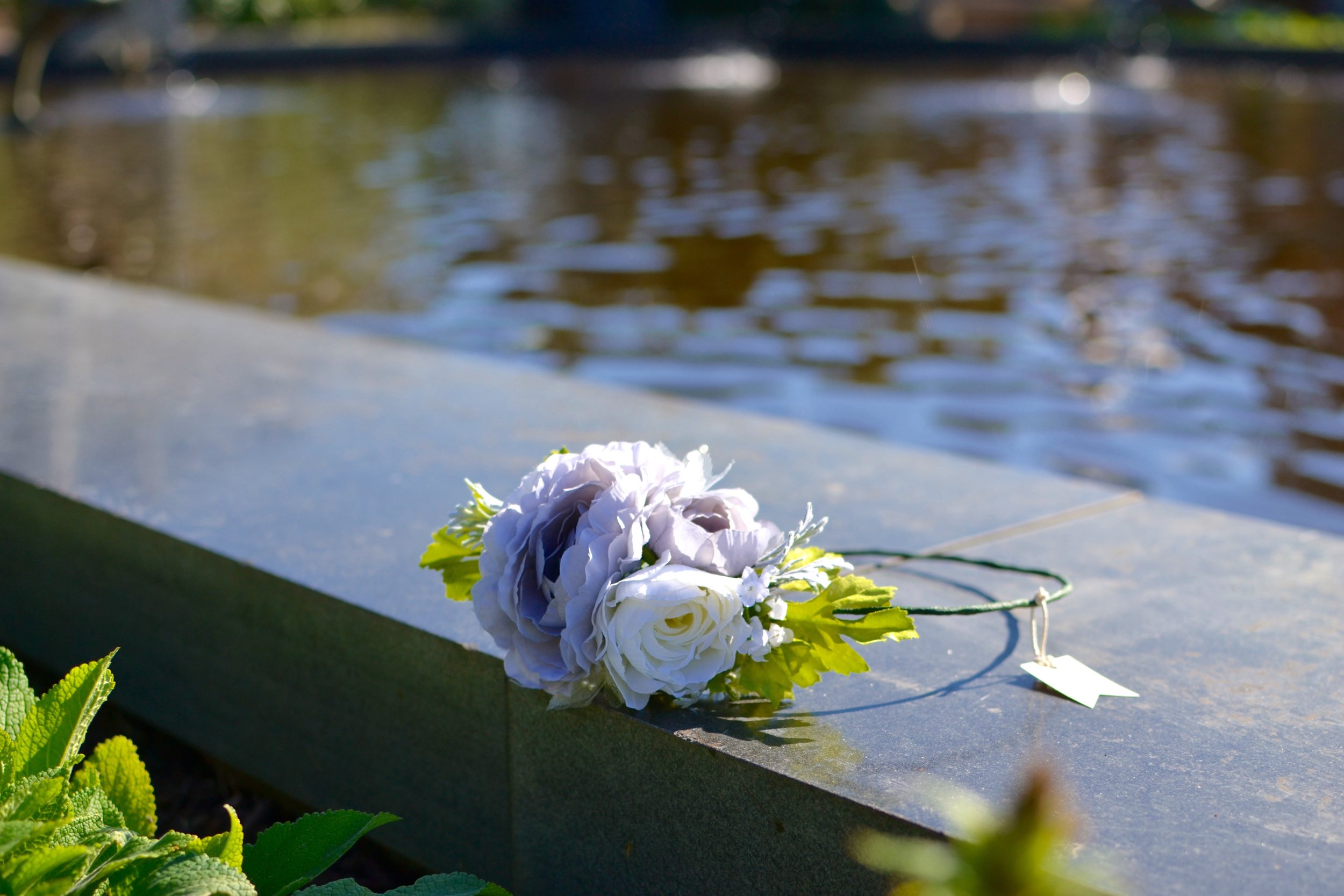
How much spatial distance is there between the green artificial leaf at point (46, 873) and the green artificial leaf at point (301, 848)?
1.07ft

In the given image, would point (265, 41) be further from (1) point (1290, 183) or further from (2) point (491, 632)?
(2) point (491, 632)

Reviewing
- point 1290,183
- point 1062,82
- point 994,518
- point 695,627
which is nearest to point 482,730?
point 695,627

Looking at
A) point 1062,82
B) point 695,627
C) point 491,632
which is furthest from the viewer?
point 1062,82

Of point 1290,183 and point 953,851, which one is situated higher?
point 953,851

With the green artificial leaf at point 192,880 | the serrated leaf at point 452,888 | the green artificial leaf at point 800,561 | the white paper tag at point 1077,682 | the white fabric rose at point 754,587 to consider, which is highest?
the white fabric rose at point 754,587

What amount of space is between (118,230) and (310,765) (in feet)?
25.5

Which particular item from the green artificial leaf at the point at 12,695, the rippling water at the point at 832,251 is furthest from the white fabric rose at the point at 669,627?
→ the rippling water at the point at 832,251

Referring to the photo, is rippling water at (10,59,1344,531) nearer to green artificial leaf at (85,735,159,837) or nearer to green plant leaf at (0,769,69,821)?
green artificial leaf at (85,735,159,837)

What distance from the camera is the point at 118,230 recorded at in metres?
9.60

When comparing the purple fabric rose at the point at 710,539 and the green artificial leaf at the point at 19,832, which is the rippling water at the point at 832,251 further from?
the green artificial leaf at the point at 19,832

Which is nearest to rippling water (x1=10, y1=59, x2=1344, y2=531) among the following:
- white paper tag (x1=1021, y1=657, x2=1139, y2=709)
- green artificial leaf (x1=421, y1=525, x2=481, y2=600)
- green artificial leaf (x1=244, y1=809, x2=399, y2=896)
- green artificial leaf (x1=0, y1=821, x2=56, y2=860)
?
white paper tag (x1=1021, y1=657, x2=1139, y2=709)

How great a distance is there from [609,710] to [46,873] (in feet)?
2.54

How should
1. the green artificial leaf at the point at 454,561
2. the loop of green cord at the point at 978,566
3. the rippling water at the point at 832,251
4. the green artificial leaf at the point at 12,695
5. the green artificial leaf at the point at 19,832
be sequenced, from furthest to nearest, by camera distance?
1. the rippling water at the point at 832,251
2. the loop of green cord at the point at 978,566
3. the green artificial leaf at the point at 454,561
4. the green artificial leaf at the point at 12,695
5. the green artificial leaf at the point at 19,832

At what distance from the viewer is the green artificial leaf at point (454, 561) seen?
→ 208cm
